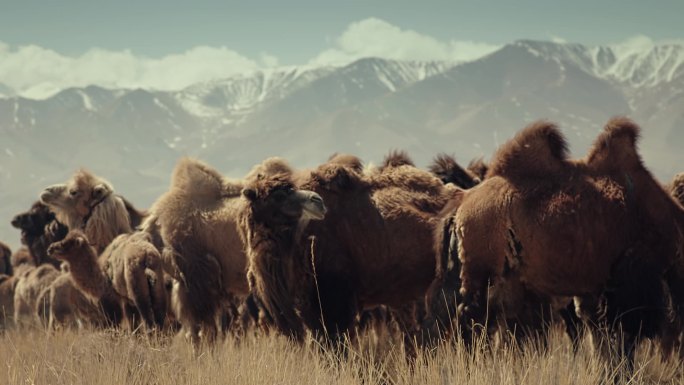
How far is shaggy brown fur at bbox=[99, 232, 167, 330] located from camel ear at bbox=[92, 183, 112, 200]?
1729 mm

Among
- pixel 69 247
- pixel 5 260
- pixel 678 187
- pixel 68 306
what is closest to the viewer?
pixel 678 187

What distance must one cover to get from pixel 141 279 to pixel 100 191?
7.90 feet

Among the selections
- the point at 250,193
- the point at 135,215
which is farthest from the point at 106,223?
the point at 250,193

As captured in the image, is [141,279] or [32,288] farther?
[32,288]

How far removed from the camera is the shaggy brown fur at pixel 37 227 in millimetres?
12758

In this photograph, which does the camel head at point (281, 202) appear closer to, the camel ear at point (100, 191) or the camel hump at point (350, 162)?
the camel hump at point (350, 162)

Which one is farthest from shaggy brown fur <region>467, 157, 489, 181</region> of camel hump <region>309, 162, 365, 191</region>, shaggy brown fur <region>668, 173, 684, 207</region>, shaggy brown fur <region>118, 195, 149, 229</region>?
shaggy brown fur <region>118, 195, 149, 229</region>

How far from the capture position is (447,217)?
237 inches

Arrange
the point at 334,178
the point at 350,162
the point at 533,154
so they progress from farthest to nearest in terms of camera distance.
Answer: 1. the point at 350,162
2. the point at 334,178
3. the point at 533,154

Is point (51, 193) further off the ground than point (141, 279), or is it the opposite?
point (51, 193)

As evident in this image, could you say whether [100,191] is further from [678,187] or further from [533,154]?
[678,187]

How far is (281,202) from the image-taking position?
6.14 metres

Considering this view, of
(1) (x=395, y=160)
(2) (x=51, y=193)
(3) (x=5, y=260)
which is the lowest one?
(3) (x=5, y=260)

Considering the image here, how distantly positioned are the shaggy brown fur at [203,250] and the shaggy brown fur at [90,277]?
2.51ft
